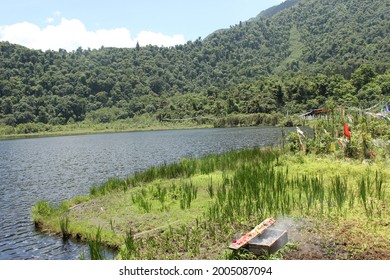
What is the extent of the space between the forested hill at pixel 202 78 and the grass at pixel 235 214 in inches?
2040

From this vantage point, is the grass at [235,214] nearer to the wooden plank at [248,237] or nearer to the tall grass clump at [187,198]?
the tall grass clump at [187,198]

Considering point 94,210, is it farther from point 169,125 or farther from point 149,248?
point 169,125

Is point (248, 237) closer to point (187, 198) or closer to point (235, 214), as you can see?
point (235, 214)

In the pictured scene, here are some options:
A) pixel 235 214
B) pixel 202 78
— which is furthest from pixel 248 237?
pixel 202 78

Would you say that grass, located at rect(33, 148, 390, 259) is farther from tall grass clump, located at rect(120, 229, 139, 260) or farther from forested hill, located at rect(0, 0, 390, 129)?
forested hill, located at rect(0, 0, 390, 129)

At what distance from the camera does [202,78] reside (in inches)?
7037

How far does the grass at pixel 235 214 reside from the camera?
7484 millimetres

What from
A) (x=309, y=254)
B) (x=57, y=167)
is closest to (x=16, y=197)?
(x=57, y=167)

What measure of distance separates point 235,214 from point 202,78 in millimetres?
172411

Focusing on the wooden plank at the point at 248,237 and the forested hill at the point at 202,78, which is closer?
the wooden plank at the point at 248,237

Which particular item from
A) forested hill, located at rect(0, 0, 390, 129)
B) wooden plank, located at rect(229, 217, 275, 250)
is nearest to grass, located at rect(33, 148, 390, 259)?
wooden plank, located at rect(229, 217, 275, 250)

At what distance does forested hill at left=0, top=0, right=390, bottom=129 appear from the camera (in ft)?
305

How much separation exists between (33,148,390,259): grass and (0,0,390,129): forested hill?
5181cm

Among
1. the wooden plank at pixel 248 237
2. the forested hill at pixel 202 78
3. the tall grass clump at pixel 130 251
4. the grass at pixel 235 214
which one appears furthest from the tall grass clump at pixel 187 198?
the forested hill at pixel 202 78
